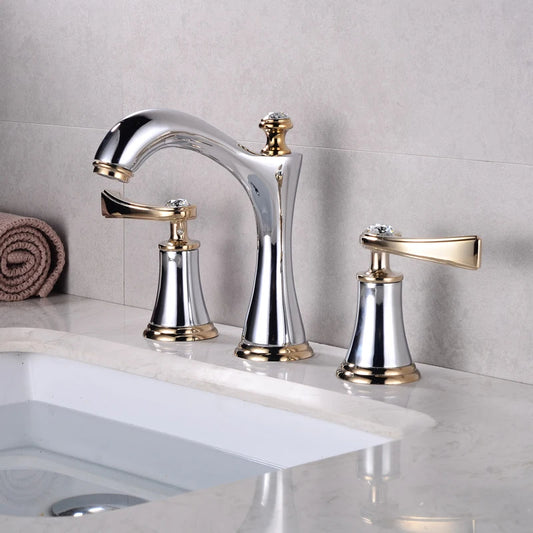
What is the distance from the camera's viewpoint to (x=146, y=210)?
1.03 meters

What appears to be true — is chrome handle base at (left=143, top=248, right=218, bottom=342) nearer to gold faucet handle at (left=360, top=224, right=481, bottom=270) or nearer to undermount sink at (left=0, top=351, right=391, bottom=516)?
undermount sink at (left=0, top=351, right=391, bottom=516)

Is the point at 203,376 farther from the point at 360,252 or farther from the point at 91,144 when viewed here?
the point at 91,144

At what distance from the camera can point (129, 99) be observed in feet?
3.90

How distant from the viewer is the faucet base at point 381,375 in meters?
0.91

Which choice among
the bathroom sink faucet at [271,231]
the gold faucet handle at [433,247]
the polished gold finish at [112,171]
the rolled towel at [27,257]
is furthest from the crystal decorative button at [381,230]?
the rolled towel at [27,257]

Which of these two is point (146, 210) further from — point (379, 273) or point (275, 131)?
point (379, 273)

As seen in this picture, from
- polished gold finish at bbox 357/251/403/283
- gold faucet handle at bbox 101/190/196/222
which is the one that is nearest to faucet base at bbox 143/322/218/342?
gold faucet handle at bbox 101/190/196/222

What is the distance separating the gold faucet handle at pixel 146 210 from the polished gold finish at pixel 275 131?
0.39 feet

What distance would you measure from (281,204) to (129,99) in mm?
307

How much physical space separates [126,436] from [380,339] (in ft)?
0.84

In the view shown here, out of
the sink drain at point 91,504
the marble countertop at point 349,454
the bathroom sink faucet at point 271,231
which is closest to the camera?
the marble countertop at point 349,454

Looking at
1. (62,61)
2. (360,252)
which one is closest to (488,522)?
(360,252)

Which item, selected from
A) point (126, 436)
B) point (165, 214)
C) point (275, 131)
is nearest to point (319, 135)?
point (275, 131)

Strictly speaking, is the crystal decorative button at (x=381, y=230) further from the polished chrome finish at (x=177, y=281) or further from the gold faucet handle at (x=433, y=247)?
the polished chrome finish at (x=177, y=281)
